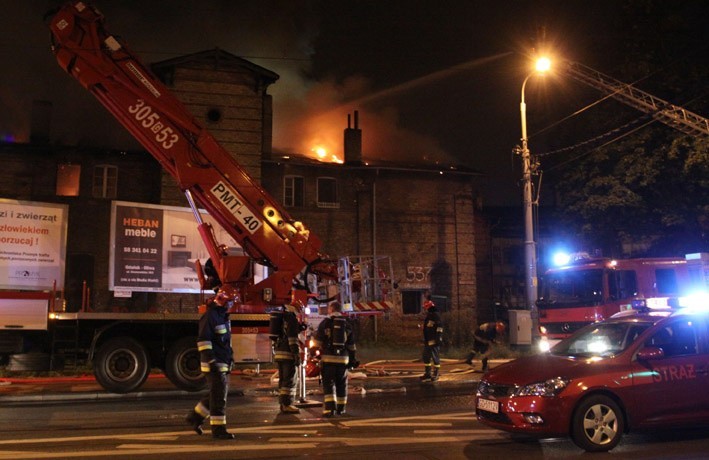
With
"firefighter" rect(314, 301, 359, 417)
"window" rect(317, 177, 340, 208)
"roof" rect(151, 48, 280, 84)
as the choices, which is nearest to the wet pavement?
"firefighter" rect(314, 301, 359, 417)

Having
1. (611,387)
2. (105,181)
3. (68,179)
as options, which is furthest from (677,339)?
(68,179)

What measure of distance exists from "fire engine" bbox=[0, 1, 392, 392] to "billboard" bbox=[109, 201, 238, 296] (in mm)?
2640

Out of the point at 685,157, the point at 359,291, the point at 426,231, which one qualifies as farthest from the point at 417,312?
the point at 359,291

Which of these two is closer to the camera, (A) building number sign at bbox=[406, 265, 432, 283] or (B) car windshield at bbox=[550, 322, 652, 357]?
(B) car windshield at bbox=[550, 322, 652, 357]

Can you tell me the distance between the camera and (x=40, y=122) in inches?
887

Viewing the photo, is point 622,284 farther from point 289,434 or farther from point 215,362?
point 215,362

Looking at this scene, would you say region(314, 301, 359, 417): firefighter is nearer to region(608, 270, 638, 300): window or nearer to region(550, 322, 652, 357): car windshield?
region(550, 322, 652, 357): car windshield

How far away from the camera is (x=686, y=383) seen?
6.71 m

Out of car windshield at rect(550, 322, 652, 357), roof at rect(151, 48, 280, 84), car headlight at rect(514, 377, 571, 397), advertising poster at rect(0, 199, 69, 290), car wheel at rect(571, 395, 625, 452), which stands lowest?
car wheel at rect(571, 395, 625, 452)

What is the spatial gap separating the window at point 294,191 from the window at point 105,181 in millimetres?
6103

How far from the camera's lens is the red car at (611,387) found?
6285mm

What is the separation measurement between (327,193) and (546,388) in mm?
19097

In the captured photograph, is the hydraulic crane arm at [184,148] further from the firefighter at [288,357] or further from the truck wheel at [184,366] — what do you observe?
the firefighter at [288,357]

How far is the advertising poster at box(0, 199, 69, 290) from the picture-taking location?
12.0m
